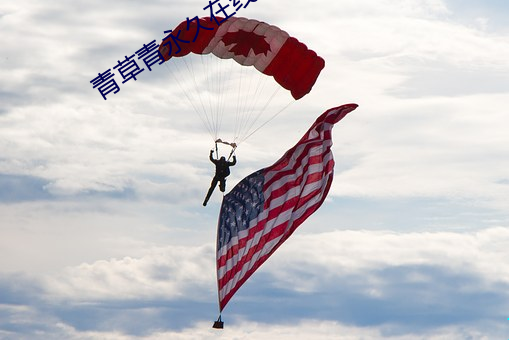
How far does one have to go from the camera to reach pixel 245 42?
1731 inches

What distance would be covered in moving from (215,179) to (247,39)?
17.7 feet

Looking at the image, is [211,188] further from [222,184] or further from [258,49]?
[258,49]

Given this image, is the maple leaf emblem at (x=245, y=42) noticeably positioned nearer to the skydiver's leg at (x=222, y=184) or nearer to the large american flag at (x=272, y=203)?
the large american flag at (x=272, y=203)

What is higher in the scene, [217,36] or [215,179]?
[217,36]

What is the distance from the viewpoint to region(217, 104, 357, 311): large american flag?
138 ft

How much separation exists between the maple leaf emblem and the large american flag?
3445 mm

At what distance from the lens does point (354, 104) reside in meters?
41.6

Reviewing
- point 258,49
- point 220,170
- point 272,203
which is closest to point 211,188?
point 220,170

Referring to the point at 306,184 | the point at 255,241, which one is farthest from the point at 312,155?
the point at 255,241

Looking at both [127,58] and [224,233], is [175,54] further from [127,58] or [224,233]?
[224,233]

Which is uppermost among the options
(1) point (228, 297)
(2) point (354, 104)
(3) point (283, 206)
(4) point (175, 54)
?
(4) point (175, 54)

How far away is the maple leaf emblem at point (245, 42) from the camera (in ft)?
143

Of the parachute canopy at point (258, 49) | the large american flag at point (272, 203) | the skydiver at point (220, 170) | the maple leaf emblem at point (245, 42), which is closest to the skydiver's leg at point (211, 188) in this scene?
the skydiver at point (220, 170)

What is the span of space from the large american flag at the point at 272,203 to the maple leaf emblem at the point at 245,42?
3445 mm
